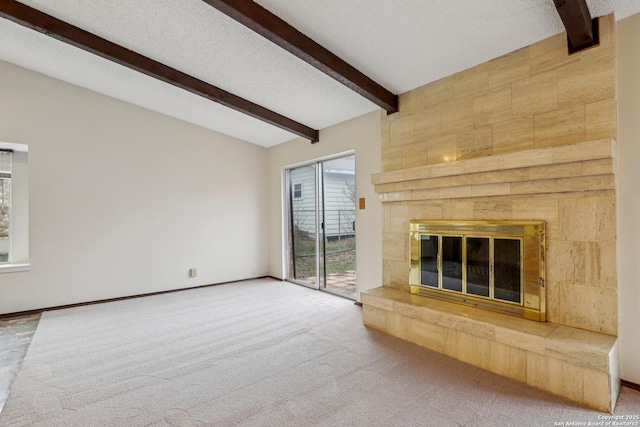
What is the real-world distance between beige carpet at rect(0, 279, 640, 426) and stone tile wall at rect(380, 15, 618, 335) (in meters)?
0.78

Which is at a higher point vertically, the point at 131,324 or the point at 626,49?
the point at 626,49

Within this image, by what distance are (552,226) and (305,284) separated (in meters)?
3.68

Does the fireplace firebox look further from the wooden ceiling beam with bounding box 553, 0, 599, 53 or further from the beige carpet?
the wooden ceiling beam with bounding box 553, 0, 599, 53

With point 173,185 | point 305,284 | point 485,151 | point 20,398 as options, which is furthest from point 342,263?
point 20,398

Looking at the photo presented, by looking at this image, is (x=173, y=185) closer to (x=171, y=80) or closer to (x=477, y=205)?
(x=171, y=80)

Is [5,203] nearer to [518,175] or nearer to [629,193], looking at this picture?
[518,175]

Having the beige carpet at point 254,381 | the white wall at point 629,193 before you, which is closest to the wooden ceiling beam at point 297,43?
the white wall at point 629,193

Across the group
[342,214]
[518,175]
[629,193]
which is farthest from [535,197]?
[342,214]

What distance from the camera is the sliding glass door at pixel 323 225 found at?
4579 millimetres

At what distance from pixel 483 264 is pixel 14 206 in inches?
226

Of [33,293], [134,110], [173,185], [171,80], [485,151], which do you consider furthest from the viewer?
[173,185]

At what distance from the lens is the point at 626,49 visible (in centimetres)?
222

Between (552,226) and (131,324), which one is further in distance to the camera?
(131,324)

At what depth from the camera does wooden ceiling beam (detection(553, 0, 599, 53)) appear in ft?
6.57
